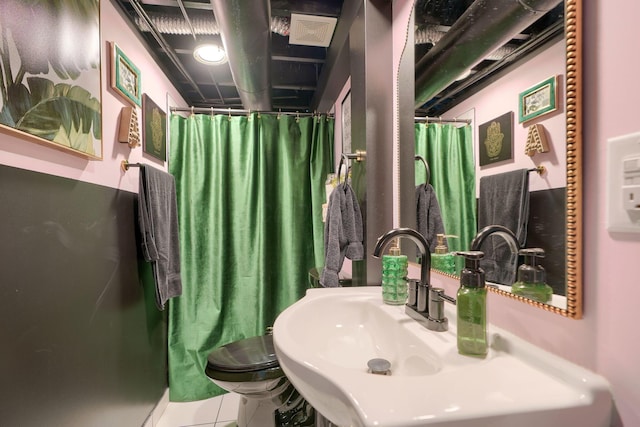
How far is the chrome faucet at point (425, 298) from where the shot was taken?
2.24 ft

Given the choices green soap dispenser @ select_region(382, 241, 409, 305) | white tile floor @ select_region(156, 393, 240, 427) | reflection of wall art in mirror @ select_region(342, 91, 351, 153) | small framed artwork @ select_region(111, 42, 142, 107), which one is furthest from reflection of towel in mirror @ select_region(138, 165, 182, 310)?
green soap dispenser @ select_region(382, 241, 409, 305)

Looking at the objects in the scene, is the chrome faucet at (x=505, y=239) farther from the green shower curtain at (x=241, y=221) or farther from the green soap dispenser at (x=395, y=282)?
the green shower curtain at (x=241, y=221)

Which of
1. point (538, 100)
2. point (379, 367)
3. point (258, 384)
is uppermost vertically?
Result: point (538, 100)

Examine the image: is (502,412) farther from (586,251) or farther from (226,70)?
(226,70)

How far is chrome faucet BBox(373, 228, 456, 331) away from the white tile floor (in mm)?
1625

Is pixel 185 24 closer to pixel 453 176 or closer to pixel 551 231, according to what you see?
pixel 453 176

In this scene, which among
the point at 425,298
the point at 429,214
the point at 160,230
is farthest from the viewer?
the point at 160,230

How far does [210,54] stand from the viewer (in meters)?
1.82

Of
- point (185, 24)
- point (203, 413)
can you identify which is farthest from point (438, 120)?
point (203, 413)

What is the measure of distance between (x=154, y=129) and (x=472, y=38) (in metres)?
1.73

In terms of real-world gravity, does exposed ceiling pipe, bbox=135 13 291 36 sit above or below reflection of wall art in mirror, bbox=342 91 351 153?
above

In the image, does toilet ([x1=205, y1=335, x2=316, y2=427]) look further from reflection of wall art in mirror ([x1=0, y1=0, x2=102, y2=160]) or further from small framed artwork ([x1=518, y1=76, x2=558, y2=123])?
small framed artwork ([x1=518, y1=76, x2=558, y2=123])

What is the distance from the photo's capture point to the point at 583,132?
17.6 inches

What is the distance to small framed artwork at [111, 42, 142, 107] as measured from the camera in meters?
1.30
